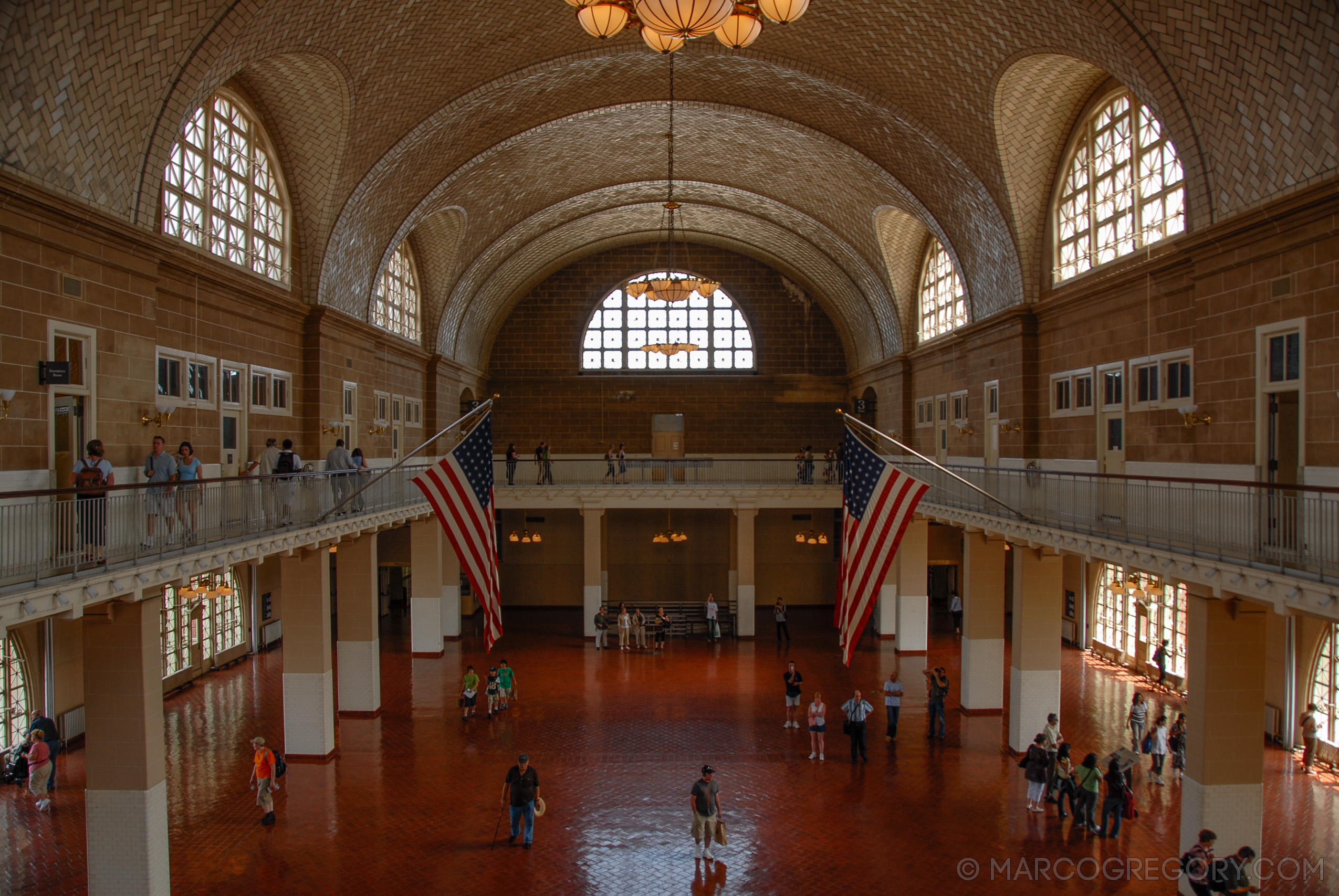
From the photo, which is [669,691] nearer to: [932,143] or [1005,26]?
[932,143]

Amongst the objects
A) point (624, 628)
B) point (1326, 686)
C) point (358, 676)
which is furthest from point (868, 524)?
point (624, 628)

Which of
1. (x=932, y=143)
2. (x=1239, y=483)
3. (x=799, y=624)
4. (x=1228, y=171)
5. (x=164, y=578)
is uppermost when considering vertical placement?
(x=932, y=143)

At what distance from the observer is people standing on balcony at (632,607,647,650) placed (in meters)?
25.7

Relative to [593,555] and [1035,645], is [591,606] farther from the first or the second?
[1035,645]

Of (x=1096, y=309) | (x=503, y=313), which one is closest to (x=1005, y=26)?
(x=1096, y=309)

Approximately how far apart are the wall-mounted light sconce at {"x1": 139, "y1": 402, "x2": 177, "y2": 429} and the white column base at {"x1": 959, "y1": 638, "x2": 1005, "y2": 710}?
15519 mm

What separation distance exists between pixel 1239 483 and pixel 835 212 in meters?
19.8

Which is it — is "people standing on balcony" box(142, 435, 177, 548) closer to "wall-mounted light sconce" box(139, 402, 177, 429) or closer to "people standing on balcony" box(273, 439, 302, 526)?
"wall-mounted light sconce" box(139, 402, 177, 429)

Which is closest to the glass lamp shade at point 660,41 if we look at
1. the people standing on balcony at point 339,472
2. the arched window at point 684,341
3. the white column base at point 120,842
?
the people standing on balcony at point 339,472

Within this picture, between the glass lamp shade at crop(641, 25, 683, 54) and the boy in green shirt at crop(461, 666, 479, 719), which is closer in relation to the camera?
the glass lamp shade at crop(641, 25, 683, 54)

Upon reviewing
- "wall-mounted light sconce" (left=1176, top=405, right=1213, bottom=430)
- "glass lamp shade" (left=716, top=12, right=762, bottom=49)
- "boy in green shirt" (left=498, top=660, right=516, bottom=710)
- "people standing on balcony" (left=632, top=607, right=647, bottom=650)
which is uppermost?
"glass lamp shade" (left=716, top=12, right=762, bottom=49)

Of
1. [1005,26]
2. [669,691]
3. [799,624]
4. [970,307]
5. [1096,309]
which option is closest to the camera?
[1005,26]

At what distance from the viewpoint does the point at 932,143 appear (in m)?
19.0

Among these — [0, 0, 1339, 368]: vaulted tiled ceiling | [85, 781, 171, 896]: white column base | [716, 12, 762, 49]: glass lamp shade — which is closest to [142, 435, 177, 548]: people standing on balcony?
[85, 781, 171, 896]: white column base
